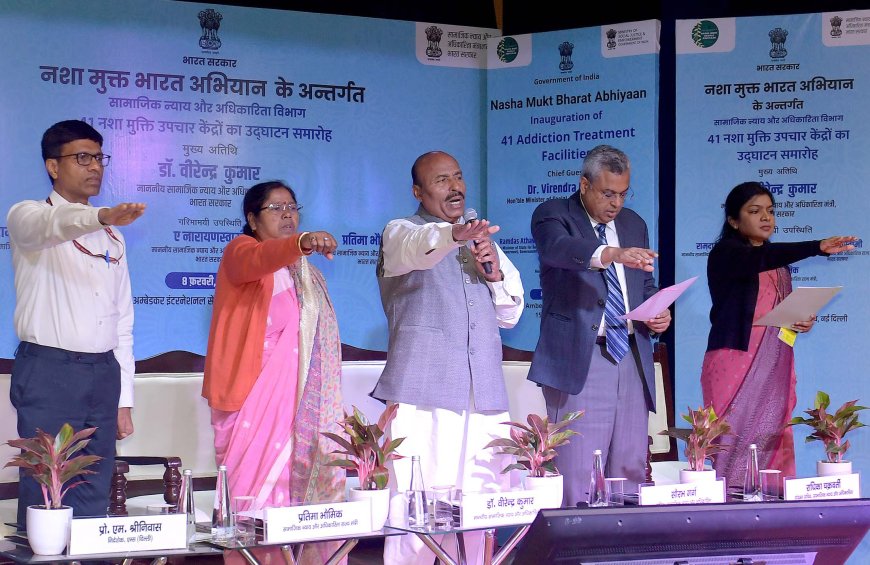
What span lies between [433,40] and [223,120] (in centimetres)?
124

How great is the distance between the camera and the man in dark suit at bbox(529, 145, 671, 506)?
11.0 ft

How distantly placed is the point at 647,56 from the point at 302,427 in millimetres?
2969

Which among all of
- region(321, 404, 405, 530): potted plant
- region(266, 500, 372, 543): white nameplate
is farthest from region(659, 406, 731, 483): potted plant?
region(266, 500, 372, 543): white nameplate

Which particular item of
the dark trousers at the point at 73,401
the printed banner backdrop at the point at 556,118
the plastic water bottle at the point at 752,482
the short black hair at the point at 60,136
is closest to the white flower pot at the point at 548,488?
the plastic water bottle at the point at 752,482

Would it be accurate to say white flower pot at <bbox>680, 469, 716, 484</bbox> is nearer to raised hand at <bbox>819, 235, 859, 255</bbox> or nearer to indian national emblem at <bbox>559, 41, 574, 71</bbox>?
raised hand at <bbox>819, 235, 859, 255</bbox>

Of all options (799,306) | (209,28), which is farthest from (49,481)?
(209,28)

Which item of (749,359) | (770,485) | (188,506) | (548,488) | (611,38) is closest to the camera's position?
(188,506)

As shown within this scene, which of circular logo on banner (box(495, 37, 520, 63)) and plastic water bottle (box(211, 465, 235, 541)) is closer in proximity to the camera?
plastic water bottle (box(211, 465, 235, 541))

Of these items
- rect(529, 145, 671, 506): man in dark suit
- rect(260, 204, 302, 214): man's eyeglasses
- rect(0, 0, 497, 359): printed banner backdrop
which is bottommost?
rect(529, 145, 671, 506): man in dark suit

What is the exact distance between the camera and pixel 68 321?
3293mm

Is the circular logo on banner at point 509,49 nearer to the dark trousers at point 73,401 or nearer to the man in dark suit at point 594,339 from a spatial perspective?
the man in dark suit at point 594,339

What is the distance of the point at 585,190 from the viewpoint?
353 cm

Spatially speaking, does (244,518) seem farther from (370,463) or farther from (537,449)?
(537,449)

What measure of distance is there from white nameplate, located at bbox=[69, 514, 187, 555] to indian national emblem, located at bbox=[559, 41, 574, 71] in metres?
3.92
